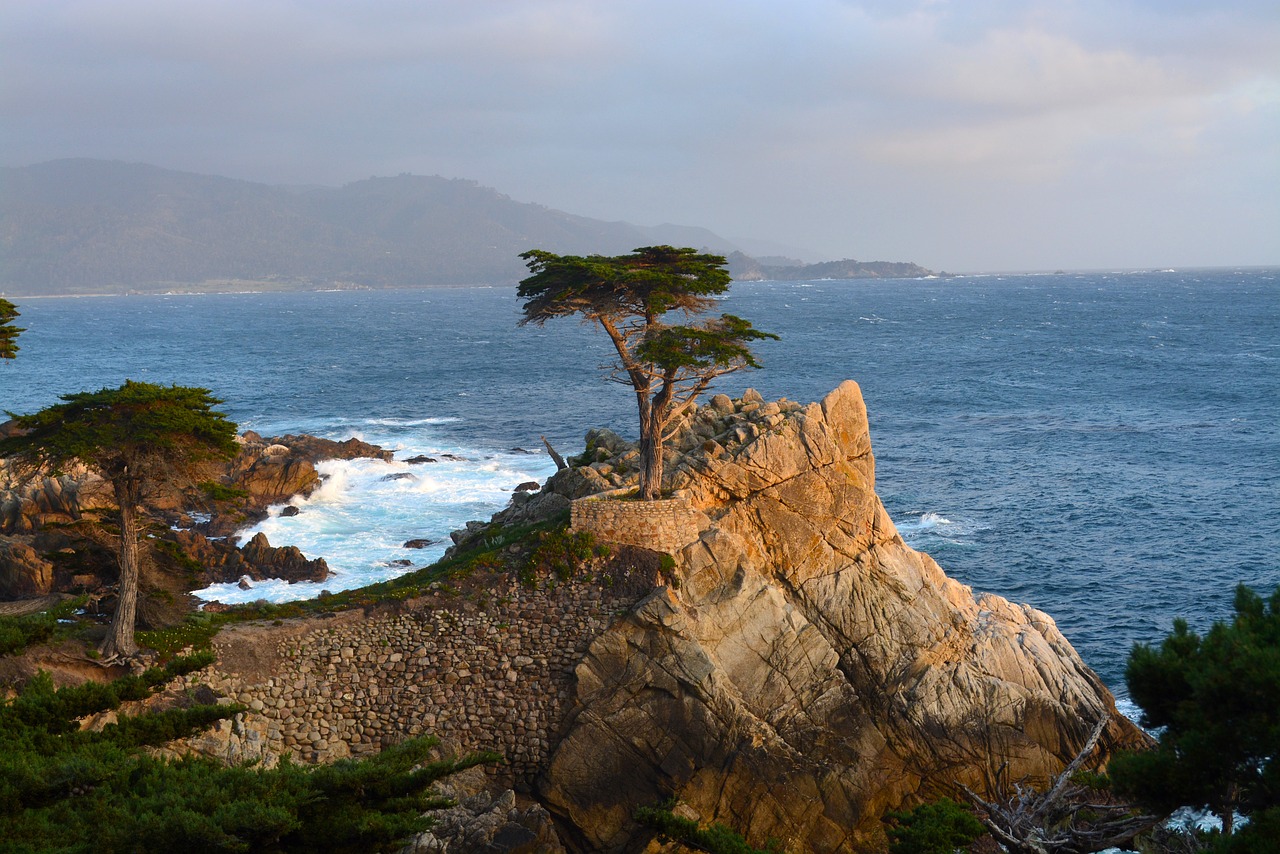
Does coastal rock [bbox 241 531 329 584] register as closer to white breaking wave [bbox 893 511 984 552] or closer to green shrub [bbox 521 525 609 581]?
green shrub [bbox 521 525 609 581]

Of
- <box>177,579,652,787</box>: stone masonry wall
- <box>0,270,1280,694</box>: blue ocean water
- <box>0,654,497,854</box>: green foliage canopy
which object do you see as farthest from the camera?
<box>0,270,1280,694</box>: blue ocean water

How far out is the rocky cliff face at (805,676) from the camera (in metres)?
20.9

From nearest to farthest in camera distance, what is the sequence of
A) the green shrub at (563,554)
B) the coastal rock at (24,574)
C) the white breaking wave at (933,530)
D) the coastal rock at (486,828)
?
the coastal rock at (486,828)
the green shrub at (563,554)
the coastal rock at (24,574)
the white breaking wave at (933,530)

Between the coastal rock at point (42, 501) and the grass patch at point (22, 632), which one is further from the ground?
the grass patch at point (22, 632)

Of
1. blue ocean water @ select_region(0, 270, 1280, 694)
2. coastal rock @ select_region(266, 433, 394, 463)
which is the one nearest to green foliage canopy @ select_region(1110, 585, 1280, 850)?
blue ocean water @ select_region(0, 270, 1280, 694)

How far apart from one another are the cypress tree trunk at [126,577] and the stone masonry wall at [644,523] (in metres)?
9.61

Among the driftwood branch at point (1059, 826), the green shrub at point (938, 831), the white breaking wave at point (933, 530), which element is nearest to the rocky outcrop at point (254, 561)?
the white breaking wave at point (933, 530)

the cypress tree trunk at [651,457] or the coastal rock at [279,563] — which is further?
the coastal rock at [279,563]

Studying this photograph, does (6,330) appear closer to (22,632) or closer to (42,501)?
(22,632)

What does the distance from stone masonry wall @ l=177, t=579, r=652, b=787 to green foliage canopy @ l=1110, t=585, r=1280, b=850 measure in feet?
38.6

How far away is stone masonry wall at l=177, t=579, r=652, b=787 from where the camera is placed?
20469mm

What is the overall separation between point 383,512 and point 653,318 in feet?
73.5

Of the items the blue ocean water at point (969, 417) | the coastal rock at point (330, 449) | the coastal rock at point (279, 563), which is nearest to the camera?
the coastal rock at point (279, 563)

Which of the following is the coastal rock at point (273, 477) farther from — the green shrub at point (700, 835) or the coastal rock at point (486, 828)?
the green shrub at point (700, 835)
